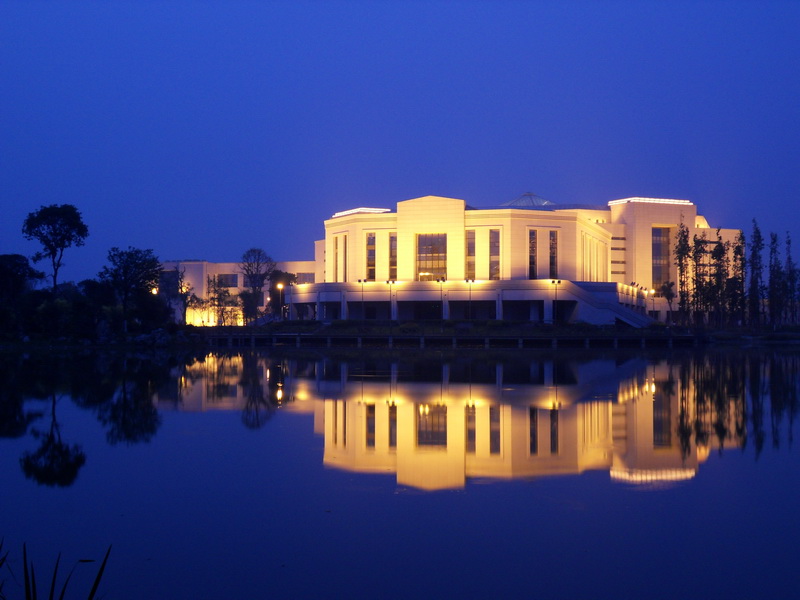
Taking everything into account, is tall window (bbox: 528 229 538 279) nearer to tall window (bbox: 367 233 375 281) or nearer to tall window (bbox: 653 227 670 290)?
tall window (bbox: 367 233 375 281)

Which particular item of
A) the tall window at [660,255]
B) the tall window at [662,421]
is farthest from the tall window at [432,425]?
the tall window at [660,255]

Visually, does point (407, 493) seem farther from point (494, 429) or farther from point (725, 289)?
point (725, 289)

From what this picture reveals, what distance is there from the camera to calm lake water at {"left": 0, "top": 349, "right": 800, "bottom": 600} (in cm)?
848

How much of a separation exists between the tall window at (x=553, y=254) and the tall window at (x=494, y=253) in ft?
19.8

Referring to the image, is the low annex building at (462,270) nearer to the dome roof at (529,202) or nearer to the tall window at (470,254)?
the tall window at (470,254)

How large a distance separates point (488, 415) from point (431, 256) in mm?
62244

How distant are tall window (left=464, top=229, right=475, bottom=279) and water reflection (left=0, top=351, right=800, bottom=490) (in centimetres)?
3980

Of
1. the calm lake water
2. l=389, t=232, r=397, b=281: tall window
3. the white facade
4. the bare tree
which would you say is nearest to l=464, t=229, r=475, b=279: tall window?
l=389, t=232, r=397, b=281: tall window

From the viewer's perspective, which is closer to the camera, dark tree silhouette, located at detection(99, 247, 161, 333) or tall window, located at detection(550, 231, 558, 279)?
dark tree silhouette, located at detection(99, 247, 161, 333)

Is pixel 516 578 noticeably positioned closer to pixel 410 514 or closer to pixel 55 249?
pixel 410 514

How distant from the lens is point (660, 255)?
332ft

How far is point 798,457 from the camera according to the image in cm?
1501

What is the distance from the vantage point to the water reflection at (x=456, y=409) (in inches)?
571

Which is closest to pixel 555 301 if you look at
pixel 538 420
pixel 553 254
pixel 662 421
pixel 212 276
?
pixel 553 254
